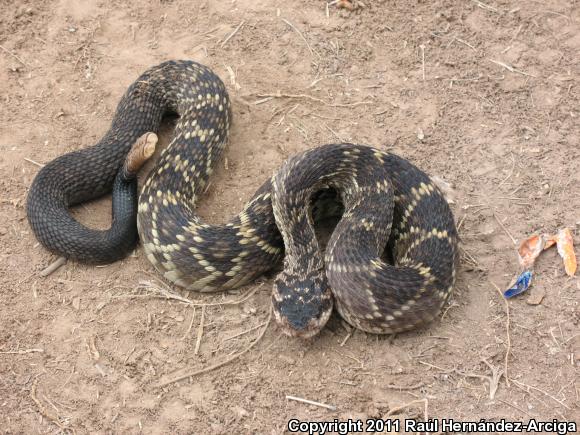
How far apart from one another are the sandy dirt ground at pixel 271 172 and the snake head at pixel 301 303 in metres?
0.28

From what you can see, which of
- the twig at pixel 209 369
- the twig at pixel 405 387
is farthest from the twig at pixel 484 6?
the twig at pixel 209 369

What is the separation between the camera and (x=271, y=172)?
20.7 ft

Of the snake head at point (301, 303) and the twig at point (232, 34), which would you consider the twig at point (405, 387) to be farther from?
the twig at point (232, 34)

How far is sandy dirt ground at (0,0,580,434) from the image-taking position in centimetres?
474

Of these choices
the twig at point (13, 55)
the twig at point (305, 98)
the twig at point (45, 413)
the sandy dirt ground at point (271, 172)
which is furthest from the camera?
the twig at point (13, 55)

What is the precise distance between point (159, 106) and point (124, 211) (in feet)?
4.68

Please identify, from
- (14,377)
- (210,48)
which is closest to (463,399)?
(14,377)

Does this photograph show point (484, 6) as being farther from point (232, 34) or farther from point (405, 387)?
point (405, 387)

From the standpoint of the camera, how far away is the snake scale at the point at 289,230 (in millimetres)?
4922

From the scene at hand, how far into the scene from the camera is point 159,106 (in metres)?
6.63

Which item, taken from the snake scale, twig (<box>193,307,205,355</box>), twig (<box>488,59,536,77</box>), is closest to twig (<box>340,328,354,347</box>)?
the snake scale

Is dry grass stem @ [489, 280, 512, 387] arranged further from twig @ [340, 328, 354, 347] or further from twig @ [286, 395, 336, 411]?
twig @ [286, 395, 336, 411]

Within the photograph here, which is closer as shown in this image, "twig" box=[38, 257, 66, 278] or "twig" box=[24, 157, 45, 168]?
"twig" box=[38, 257, 66, 278]

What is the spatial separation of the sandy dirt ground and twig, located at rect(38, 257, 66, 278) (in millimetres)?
49
